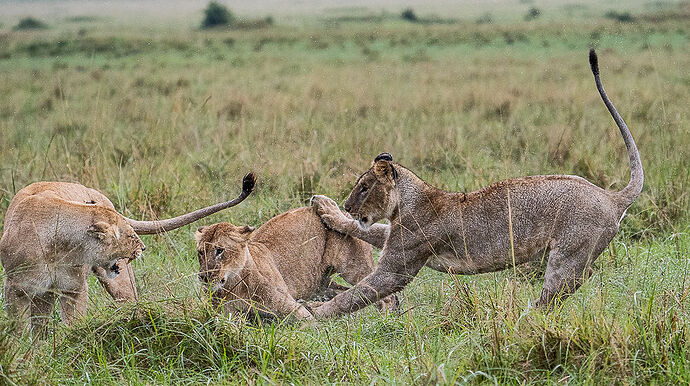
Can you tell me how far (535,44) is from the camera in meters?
24.3

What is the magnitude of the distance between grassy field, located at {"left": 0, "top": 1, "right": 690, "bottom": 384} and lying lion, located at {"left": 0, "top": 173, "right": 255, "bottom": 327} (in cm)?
19

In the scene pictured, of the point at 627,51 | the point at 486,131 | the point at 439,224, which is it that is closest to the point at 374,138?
the point at 486,131

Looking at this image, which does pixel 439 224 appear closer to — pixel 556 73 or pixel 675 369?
pixel 675 369

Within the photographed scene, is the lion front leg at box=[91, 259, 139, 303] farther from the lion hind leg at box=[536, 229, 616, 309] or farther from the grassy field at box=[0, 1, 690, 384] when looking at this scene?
the lion hind leg at box=[536, 229, 616, 309]

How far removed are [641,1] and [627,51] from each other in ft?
123

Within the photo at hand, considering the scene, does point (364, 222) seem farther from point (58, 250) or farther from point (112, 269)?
point (58, 250)

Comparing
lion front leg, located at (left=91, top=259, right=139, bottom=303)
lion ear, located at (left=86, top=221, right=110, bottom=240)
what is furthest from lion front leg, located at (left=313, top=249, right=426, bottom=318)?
lion ear, located at (left=86, top=221, right=110, bottom=240)

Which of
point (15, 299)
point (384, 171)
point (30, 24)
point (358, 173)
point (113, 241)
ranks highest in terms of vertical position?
point (384, 171)

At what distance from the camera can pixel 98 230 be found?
422cm

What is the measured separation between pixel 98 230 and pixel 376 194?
4.64 feet

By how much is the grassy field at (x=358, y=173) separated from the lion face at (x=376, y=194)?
21.2 inches

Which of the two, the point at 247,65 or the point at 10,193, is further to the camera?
the point at 247,65

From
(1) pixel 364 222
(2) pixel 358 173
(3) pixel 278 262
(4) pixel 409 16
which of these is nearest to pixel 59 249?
(3) pixel 278 262

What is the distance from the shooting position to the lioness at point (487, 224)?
4.21m
